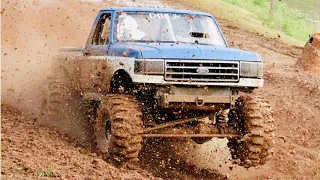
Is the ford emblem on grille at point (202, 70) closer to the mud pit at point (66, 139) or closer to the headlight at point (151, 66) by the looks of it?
the headlight at point (151, 66)

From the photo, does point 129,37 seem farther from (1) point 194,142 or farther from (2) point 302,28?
(2) point 302,28

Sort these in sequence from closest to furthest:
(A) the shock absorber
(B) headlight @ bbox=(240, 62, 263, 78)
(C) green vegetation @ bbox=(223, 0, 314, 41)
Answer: (B) headlight @ bbox=(240, 62, 263, 78) < (A) the shock absorber < (C) green vegetation @ bbox=(223, 0, 314, 41)

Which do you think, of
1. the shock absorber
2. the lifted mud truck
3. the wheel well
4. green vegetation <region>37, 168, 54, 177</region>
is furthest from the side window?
green vegetation <region>37, 168, 54, 177</region>

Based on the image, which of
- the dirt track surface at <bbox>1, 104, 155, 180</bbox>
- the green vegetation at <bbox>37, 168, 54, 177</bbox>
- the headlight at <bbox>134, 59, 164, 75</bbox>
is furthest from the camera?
the headlight at <bbox>134, 59, 164, 75</bbox>

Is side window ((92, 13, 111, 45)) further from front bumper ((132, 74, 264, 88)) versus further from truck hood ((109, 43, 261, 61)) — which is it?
front bumper ((132, 74, 264, 88))

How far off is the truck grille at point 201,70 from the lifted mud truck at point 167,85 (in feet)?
0.04

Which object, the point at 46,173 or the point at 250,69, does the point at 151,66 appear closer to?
the point at 250,69

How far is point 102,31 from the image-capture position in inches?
362

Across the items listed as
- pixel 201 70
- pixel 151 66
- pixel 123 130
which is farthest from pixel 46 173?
pixel 201 70

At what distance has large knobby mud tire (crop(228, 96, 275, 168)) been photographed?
313 inches

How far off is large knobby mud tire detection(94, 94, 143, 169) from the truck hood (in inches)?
22.8

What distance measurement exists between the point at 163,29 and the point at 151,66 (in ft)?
4.20

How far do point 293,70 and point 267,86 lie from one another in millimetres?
2149

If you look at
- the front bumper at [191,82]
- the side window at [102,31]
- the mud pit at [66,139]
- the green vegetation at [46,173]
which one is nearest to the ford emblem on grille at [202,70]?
the front bumper at [191,82]
